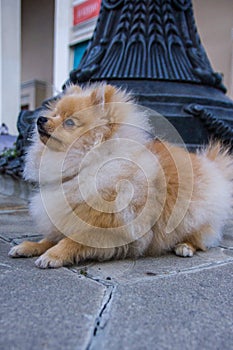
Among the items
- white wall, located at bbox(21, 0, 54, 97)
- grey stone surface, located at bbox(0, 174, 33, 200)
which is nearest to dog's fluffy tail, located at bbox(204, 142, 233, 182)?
grey stone surface, located at bbox(0, 174, 33, 200)

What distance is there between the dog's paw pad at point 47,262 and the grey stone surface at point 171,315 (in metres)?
0.30

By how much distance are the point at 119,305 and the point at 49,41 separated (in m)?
10.1

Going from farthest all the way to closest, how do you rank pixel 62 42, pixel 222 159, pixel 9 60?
pixel 62 42
pixel 9 60
pixel 222 159

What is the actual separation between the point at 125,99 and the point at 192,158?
470 millimetres

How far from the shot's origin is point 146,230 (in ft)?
4.80

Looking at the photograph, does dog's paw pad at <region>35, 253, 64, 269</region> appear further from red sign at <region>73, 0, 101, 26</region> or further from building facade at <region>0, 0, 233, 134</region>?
red sign at <region>73, 0, 101, 26</region>

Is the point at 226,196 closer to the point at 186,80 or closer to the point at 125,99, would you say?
the point at 125,99

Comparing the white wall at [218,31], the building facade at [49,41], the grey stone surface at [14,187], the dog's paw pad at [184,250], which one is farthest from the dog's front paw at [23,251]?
the white wall at [218,31]

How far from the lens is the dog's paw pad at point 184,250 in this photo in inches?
62.9

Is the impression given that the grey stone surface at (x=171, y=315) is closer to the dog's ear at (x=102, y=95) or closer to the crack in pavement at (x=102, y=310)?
the crack in pavement at (x=102, y=310)

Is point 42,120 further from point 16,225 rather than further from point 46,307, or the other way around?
point 16,225

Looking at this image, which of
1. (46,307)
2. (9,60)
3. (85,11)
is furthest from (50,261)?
(85,11)

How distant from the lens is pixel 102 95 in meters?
1.46

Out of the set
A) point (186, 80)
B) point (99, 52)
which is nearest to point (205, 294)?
point (186, 80)
